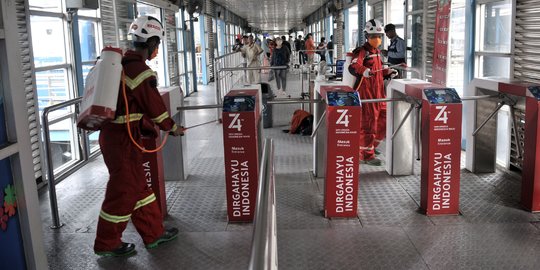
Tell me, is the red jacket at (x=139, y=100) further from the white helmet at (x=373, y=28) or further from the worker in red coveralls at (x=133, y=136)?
the white helmet at (x=373, y=28)

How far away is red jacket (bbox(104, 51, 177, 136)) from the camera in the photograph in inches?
136

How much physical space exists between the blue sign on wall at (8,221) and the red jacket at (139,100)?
3.42 feet

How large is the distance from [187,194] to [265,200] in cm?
381

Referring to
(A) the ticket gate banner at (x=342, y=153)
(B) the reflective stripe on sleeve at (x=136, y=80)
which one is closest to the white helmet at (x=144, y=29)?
(B) the reflective stripe on sleeve at (x=136, y=80)

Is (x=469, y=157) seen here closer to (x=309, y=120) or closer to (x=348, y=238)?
(x=348, y=238)

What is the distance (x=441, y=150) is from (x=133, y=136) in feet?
8.16

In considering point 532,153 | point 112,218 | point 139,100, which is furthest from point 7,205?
point 532,153

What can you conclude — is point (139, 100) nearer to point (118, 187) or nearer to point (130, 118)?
point (130, 118)

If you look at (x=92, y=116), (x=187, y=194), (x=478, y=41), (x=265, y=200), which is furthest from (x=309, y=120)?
(x=265, y=200)

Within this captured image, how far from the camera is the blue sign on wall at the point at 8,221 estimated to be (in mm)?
2432

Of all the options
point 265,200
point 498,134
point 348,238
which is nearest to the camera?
point 265,200

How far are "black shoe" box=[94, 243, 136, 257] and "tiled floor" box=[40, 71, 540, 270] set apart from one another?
0.14 ft

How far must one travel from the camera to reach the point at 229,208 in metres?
4.27

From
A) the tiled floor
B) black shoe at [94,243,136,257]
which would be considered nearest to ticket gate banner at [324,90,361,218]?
the tiled floor
